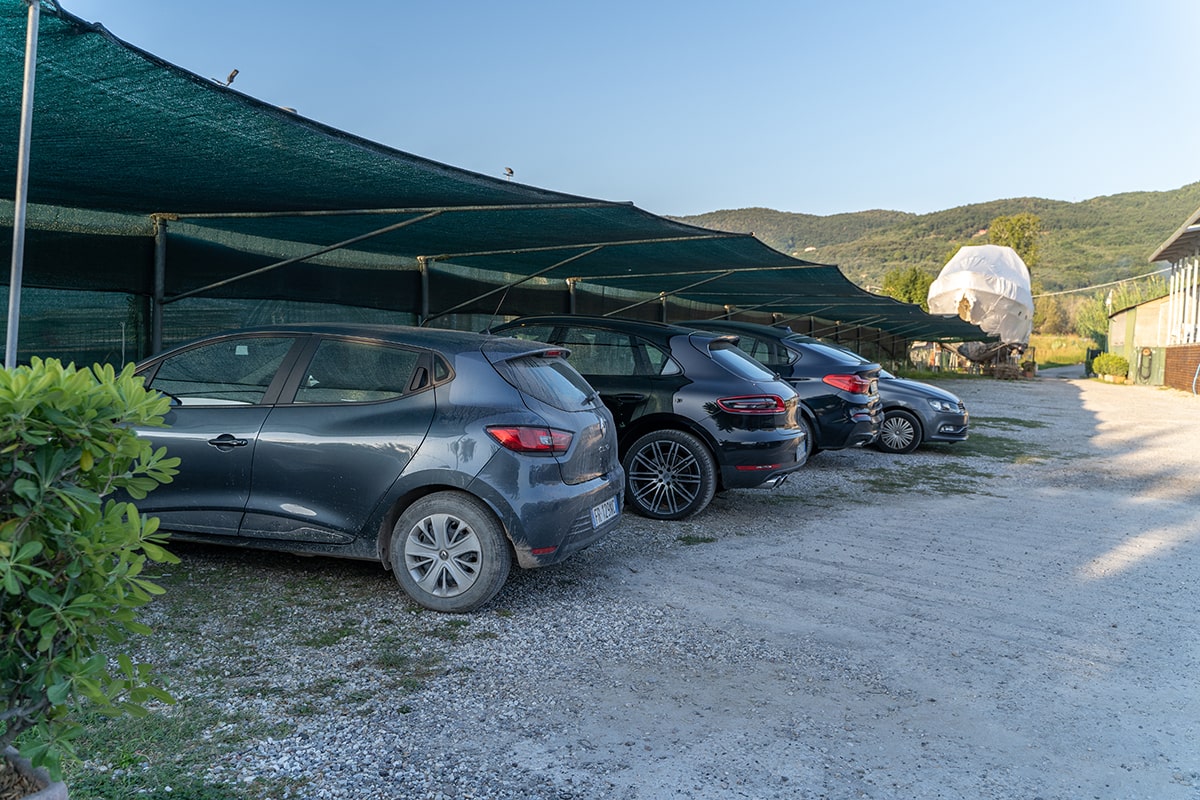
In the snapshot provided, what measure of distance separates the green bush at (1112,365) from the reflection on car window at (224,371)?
44410 millimetres

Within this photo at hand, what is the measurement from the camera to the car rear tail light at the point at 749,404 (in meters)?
7.44

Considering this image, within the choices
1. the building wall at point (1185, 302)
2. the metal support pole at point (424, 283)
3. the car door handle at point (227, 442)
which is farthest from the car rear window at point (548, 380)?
the building wall at point (1185, 302)

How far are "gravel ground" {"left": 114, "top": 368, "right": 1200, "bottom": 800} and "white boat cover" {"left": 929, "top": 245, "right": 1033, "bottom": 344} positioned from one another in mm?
41427

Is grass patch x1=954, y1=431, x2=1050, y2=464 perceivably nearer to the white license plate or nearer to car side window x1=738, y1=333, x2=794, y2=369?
car side window x1=738, y1=333, x2=794, y2=369

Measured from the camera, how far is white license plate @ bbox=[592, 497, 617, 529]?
523cm

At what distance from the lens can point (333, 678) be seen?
396cm

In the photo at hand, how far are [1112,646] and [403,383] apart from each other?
3970 millimetres

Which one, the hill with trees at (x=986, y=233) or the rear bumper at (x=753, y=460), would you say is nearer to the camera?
the rear bumper at (x=753, y=460)

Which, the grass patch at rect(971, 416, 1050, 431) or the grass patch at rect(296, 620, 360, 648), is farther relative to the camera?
the grass patch at rect(971, 416, 1050, 431)

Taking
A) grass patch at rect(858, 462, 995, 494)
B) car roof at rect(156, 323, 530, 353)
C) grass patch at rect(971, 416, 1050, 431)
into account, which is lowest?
grass patch at rect(858, 462, 995, 494)

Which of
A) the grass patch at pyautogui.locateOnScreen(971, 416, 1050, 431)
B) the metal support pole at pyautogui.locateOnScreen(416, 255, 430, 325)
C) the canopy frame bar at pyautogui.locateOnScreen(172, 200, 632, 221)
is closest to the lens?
the canopy frame bar at pyautogui.locateOnScreen(172, 200, 632, 221)

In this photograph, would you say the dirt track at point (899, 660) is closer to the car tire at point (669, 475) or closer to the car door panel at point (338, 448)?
the car tire at point (669, 475)

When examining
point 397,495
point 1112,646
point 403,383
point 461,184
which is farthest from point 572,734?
point 461,184

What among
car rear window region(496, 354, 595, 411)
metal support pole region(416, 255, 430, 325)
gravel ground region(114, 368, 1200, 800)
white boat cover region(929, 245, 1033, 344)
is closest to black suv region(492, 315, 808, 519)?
gravel ground region(114, 368, 1200, 800)
